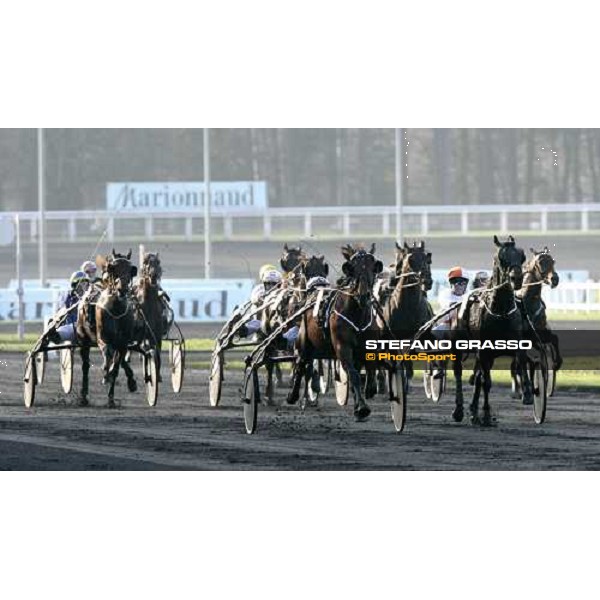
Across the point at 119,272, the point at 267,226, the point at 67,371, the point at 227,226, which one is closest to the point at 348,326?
the point at 119,272

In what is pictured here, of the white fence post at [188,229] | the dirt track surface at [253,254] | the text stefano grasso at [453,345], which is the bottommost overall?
the text stefano grasso at [453,345]

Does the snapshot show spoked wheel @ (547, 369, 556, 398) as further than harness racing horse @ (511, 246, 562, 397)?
Yes

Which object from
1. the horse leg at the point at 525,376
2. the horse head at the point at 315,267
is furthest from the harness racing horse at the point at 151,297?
the horse leg at the point at 525,376

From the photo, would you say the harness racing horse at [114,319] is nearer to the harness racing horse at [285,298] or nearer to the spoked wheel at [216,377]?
the spoked wheel at [216,377]

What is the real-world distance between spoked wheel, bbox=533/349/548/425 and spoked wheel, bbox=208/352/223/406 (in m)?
3.10

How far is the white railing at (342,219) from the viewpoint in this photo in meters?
51.9

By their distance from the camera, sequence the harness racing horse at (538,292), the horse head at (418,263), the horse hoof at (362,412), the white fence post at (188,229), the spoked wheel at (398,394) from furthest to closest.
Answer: the white fence post at (188,229)
the harness racing horse at (538,292)
the horse head at (418,263)
the spoked wheel at (398,394)
the horse hoof at (362,412)

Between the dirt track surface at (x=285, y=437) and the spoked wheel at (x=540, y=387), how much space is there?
0.14m

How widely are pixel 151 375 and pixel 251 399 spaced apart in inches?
144

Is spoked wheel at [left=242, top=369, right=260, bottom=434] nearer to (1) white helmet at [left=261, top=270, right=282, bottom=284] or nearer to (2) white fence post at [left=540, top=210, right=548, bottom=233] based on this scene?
(1) white helmet at [left=261, top=270, right=282, bottom=284]

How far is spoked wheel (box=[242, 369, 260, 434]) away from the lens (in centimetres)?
1608

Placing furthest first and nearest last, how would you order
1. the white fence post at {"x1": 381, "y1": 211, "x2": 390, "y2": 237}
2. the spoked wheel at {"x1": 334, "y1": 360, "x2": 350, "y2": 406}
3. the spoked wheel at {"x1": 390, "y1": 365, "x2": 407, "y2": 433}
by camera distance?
the white fence post at {"x1": 381, "y1": 211, "x2": 390, "y2": 237}
the spoked wheel at {"x1": 334, "y1": 360, "x2": 350, "y2": 406}
the spoked wheel at {"x1": 390, "y1": 365, "x2": 407, "y2": 433}

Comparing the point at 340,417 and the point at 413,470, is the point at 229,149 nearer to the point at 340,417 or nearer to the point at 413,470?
the point at 340,417

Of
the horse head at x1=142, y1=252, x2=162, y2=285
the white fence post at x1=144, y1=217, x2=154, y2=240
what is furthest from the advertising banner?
the horse head at x1=142, y1=252, x2=162, y2=285
